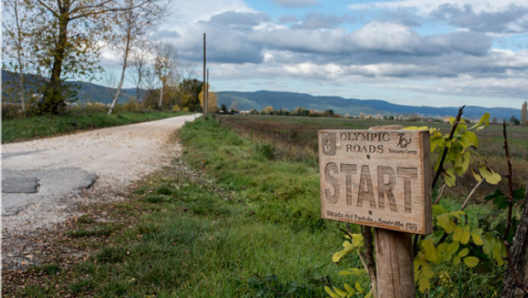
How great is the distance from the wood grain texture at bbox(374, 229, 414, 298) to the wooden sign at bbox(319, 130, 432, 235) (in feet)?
0.38

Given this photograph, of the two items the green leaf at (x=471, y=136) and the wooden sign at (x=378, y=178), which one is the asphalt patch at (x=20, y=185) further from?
the green leaf at (x=471, y=136)

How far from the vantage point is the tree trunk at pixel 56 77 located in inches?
743

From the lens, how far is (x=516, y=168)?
12.6 metres

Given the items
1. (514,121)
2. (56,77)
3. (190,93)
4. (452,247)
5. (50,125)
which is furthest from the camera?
(190,93)

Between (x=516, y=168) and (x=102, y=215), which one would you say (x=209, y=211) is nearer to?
(x=102, y=215)

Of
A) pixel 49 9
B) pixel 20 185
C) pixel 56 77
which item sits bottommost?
pixel 20 185

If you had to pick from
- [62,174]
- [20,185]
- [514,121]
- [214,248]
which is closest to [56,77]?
[62,174]

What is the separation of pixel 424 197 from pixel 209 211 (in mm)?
4774

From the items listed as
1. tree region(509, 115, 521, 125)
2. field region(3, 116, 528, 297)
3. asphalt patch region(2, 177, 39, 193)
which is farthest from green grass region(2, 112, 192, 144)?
tree region(509, 115, 521, 125)

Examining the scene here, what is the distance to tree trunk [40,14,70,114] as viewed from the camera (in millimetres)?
18875

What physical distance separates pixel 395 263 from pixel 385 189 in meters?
0.35

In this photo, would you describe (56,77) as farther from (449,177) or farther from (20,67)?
(449,177)

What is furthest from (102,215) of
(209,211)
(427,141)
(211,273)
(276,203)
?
(427,141)

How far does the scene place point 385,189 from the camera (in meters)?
1.82
